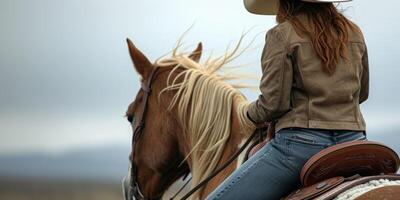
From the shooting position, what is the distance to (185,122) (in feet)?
22.2

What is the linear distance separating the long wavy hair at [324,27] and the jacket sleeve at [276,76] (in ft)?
0.43

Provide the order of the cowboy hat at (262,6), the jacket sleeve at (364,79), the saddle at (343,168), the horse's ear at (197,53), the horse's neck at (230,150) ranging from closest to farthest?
the saddle at (343,168), the jacket sleeve at (364,79), the cowboy hat at (262,6), the horse's neck at (230,150), the horse's ear at (197,53)

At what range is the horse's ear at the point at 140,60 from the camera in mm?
7214

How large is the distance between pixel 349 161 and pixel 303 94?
438mm

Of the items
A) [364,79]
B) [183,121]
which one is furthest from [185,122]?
[364,79]

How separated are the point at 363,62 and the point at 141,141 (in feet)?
7.08

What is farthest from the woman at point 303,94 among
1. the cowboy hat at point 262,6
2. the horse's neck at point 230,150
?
the horse's neck at point 230,150

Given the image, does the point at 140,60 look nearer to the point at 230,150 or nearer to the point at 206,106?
the point at 206,106

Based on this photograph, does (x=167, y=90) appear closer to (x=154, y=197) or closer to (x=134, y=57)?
(x=134, y=57)

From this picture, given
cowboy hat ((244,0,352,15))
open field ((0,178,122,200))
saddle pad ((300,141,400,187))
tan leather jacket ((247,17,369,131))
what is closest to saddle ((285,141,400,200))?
saddle pad ((300,141,400,187))

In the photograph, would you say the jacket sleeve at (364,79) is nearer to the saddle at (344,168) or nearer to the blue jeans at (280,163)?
the blue jeans at (280,163)

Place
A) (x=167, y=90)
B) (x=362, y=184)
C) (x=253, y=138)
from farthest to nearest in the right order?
(x=167, y=90)
(x=253, y=138)
(x=362, y=184)

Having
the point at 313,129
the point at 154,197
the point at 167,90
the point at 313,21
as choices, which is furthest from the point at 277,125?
the point at 154,197

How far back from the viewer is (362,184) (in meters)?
4.81
